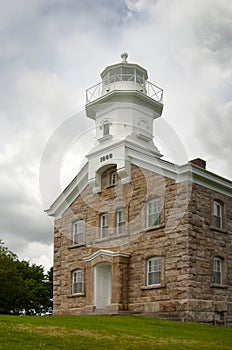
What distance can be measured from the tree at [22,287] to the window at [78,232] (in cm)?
1346

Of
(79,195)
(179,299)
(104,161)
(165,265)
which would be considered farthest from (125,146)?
(179,299)

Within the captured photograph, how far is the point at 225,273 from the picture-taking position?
24891mm

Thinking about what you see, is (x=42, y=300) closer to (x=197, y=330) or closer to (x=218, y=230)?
(x=218, y=230)

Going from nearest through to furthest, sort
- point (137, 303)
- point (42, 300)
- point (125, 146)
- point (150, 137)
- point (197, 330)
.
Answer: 1. point (197, 330)
2. point (137, 303)
3. point (125, 146)
4. point (150, 137)
5. point (42, 300)

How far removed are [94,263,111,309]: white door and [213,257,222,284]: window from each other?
5.21m

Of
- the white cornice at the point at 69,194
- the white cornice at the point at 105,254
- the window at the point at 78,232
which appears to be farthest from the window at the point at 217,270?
the white cornice at the point at 69,194

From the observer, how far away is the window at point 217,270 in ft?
80.5

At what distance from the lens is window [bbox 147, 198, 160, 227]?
25094 millimetres

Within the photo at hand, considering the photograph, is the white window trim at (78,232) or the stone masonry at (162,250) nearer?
the stone masonry at (162,250)

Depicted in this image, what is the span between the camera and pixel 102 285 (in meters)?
27.0

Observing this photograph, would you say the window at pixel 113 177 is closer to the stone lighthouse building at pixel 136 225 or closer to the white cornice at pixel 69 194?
the stone lighthouse building at pixel 136 225

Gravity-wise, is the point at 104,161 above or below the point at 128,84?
below

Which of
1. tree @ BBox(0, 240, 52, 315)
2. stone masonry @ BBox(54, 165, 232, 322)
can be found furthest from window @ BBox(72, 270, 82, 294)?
tree @ BBox(0, 240, 52, 315)

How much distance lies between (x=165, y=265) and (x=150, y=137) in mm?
8265
